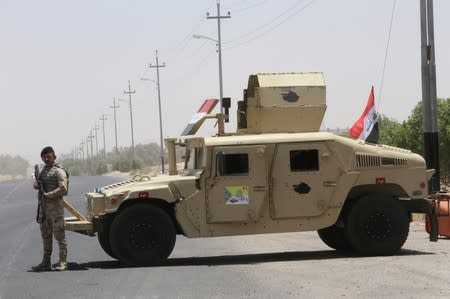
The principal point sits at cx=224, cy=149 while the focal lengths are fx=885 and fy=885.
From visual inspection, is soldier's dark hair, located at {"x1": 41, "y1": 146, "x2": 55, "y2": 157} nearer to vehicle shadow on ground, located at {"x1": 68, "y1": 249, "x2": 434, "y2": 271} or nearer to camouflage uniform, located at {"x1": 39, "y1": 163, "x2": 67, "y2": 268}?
camouflage uniform, located at {"x1": 39, "y1": 163, "x2": 67, "y2": 268}

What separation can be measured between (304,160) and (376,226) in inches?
64.6

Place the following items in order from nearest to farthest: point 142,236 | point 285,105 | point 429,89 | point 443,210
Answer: point 142,236 < point 285,105 < point 443,210 < point 429,89

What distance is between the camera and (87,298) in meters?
10.1

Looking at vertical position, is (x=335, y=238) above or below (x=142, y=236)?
below

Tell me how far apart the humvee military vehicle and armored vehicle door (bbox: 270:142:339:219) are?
2cm

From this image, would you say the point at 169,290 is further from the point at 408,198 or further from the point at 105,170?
the point at 105,170

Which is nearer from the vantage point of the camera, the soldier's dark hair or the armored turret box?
the soldier's dark hair

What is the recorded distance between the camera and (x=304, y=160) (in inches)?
555

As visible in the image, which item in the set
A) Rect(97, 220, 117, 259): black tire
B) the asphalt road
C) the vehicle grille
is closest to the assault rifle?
the asphalt road

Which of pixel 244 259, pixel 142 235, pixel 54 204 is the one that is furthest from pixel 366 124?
pixel 54 204

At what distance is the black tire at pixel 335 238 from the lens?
15180 mm

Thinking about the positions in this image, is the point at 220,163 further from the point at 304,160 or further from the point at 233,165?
the point at 304,160

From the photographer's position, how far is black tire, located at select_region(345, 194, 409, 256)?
46.8 ft

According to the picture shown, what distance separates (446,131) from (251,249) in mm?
27120
